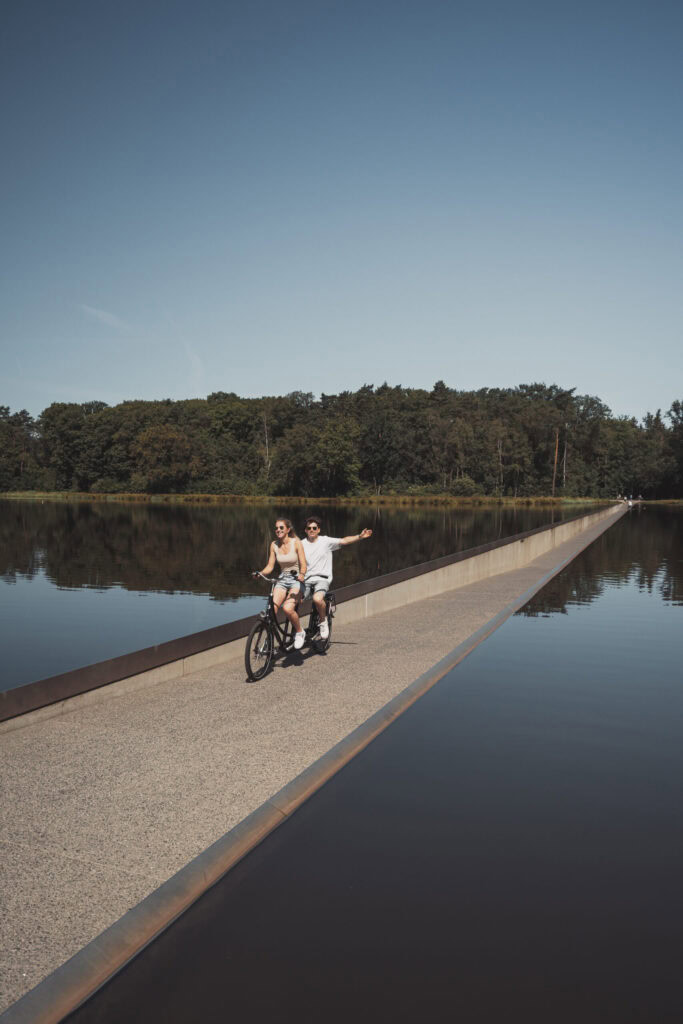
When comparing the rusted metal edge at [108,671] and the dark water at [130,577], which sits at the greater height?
the rusted metal edge at [108,671]

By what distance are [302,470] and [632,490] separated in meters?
57.8

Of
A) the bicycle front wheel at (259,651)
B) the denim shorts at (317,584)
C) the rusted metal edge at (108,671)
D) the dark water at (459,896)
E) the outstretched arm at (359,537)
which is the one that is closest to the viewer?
the dark water at (459,896)

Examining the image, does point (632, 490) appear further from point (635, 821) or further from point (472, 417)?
point (635, 821)

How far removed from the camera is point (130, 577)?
99.9 feet

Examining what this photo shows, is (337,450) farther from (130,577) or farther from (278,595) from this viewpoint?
(278,595)

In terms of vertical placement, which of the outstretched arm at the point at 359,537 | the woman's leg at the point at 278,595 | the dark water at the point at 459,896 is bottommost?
the dark water at the point at 459,896

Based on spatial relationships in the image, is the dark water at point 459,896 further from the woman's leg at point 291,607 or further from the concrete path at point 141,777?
the woman's leg at point 291,607

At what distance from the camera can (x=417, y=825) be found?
18.2 feet

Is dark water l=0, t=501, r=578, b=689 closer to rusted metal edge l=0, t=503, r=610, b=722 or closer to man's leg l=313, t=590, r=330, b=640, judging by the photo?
rusted metal edge l=0, t=503, r=610, b=722

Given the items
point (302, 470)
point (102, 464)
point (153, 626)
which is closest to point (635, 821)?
point (153, 626)

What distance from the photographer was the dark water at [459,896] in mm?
3711

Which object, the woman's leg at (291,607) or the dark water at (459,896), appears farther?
the woman's leg at (291,607)

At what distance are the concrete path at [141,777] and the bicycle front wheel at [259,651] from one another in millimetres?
166

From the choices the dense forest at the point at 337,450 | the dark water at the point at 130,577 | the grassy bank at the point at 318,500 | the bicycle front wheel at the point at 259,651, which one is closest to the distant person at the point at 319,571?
the bicycle front wheel at the point at 259,651
